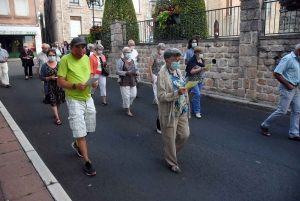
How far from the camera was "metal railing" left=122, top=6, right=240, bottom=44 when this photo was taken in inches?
354

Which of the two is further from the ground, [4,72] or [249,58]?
[249,58]

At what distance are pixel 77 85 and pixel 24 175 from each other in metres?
Answer: 1.50

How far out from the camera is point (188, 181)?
12.3 ft

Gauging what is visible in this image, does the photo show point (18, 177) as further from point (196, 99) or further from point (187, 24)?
point (187, 24)

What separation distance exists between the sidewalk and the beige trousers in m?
A: 1.53

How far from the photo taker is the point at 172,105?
149 inches

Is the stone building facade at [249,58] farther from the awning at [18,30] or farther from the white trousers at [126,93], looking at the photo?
the awning at [18,30]

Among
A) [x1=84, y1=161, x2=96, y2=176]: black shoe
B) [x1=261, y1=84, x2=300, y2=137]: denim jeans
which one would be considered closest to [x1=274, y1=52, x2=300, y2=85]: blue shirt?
[x1=261, y1=84, x2=300, y2=137]: denim jeans

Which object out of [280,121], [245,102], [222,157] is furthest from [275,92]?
[222,157]

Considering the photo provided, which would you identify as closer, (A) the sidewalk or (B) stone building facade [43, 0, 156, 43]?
(A) the sidewalk

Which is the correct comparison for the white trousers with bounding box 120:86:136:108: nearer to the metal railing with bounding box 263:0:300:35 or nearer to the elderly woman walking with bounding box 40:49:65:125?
the elderly woman walking with bounding box 40:49:65:125

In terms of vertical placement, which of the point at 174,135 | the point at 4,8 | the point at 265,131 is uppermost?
the point at 4,8

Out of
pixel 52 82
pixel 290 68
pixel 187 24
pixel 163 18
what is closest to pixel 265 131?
pixel 290 68

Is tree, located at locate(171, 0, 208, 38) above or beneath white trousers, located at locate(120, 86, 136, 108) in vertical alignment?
above
